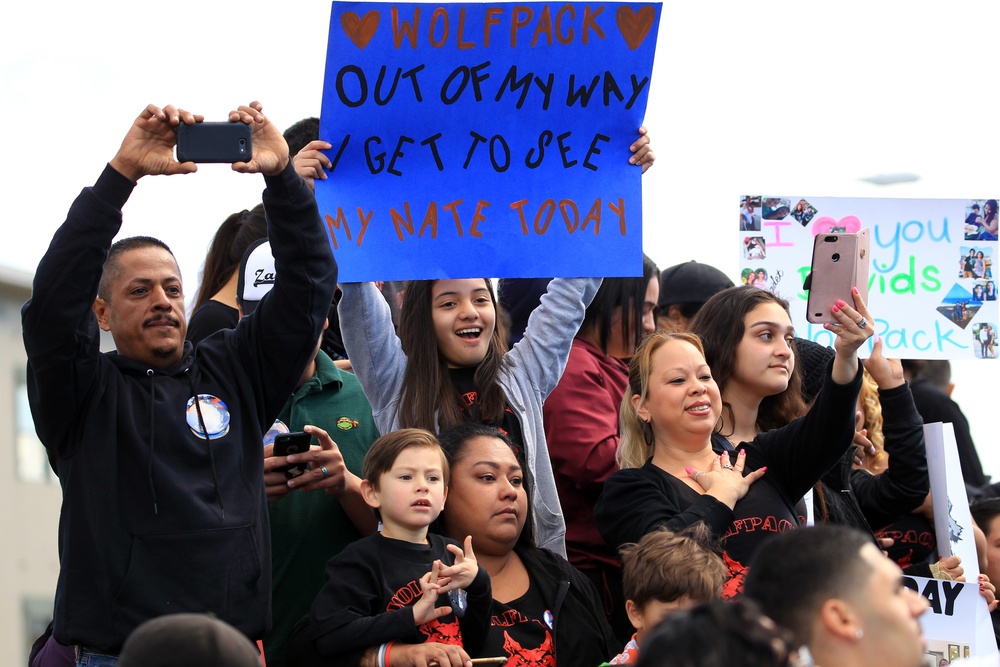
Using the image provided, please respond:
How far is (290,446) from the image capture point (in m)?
4.30

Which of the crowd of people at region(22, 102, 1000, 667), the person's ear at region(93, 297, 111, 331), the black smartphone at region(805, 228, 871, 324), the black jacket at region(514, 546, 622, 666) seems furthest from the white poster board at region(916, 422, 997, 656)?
the person's ear at region(93, 297, 111, 331)

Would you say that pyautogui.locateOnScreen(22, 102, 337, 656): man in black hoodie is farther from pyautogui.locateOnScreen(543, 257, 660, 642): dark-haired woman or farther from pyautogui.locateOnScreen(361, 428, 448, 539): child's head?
pyautogui.locateOnScreen(543, 257, 660, 642): dark-haired woman

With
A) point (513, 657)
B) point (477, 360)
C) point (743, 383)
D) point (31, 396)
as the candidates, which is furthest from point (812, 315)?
point (31, 396)

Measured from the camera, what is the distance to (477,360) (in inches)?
192

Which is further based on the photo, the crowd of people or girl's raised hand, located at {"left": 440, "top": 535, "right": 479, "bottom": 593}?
girl's raised hand, located at {"left": 440, "top": 535, "right": 479, "bottom": 593}

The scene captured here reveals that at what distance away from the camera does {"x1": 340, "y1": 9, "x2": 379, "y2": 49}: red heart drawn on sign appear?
4691mm

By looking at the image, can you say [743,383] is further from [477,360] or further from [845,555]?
[845,555]

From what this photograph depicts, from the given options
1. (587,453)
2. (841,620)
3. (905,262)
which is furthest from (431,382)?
(905,262)

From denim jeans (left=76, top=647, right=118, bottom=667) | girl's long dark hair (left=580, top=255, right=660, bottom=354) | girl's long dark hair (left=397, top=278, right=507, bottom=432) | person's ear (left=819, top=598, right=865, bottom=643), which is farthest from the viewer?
girl's long dark hair (left=580, top=255, right=660, bottom=354)

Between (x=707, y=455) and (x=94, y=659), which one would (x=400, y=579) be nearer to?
(x=94, y=659)

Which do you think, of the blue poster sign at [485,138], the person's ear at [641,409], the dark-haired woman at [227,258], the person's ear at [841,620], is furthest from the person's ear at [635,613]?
the dark-haired woman at [227,258]

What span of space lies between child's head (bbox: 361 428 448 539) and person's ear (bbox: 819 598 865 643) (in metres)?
1.72

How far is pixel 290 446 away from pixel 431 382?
26.7 inches

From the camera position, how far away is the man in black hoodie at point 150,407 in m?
3.58
